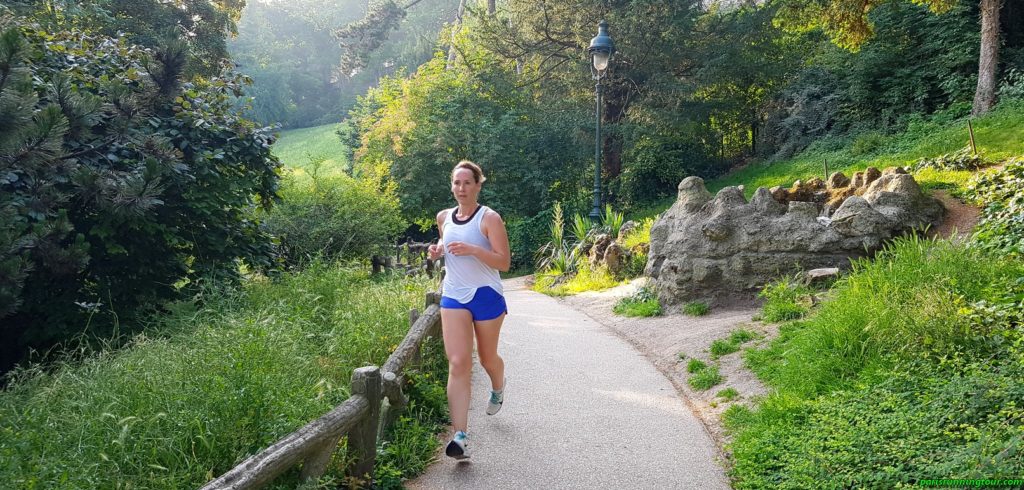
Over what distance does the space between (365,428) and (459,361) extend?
0.76m

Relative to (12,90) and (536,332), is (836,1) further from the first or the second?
(12,90)

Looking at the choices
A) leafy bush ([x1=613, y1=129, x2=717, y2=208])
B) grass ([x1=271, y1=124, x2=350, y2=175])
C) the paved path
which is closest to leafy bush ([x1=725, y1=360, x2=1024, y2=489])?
the paved path

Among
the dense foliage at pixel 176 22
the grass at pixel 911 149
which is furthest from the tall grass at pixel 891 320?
the dense foliage at pixel 176 22

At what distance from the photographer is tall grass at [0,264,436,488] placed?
3.34 metres

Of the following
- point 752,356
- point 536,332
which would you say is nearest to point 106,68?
point 536,332

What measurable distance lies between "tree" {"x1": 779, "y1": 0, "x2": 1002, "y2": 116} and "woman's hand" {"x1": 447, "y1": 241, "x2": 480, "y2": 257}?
13523 mm

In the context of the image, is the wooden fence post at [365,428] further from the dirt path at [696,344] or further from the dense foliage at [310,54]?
the dense foliage at [310,54]

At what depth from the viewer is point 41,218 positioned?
5.60 meters

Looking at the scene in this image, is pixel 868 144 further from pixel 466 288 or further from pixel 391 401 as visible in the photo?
pixel 391 401

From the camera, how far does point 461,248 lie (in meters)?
4.27

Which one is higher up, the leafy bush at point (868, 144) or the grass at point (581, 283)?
the leafy bush at point (868, 144)

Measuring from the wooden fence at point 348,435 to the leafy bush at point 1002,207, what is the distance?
18.2 ft

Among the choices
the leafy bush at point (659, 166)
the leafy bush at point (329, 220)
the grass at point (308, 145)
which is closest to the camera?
→ the leafy bush at point (329, 220)

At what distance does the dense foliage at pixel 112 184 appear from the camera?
4938 millimetres
